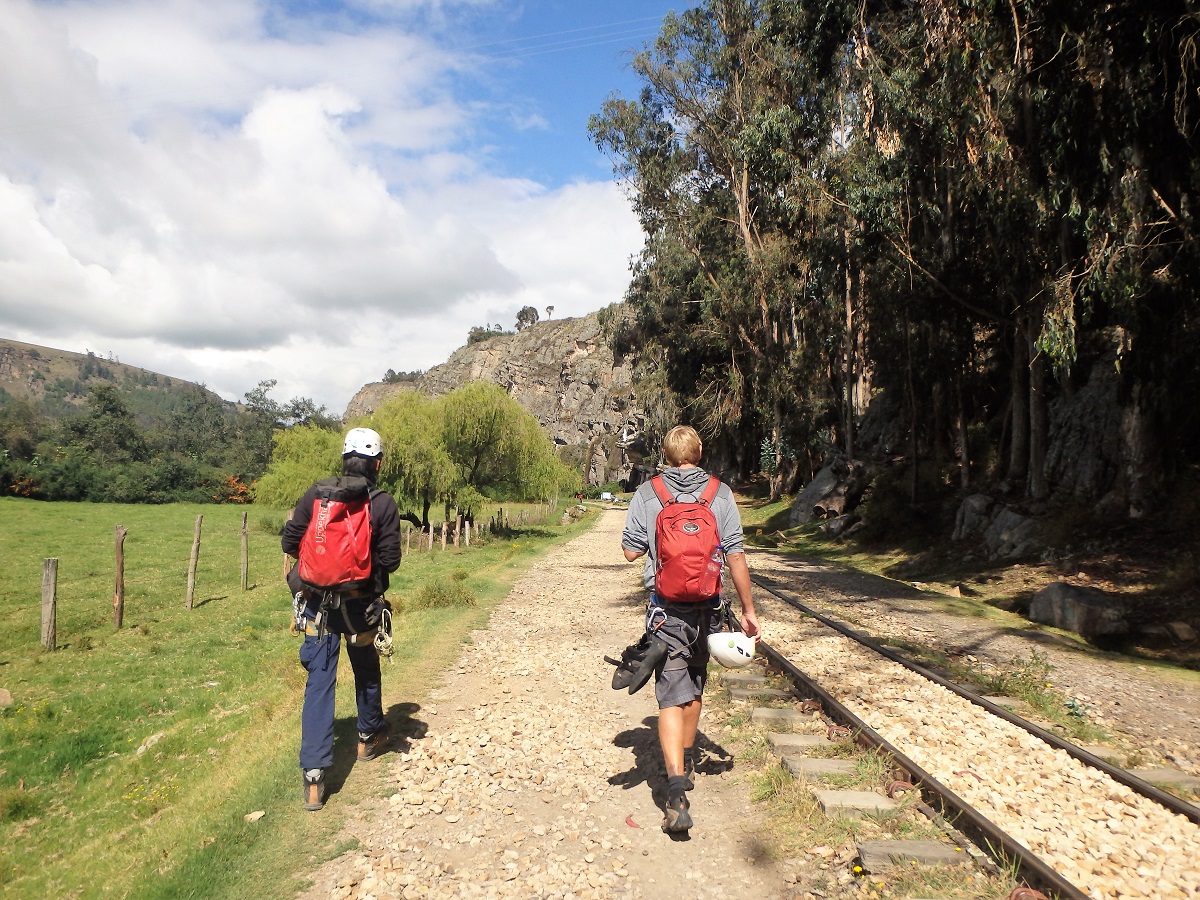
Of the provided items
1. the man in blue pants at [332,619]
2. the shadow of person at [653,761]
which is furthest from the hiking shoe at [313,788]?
the shadow of person at [653,761]

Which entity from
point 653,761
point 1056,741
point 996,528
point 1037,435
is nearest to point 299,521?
point 653,761

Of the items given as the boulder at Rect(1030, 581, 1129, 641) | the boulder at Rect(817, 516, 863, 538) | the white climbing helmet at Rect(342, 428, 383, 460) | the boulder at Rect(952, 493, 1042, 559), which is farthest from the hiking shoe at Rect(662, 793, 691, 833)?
the boulder at Rect(817, 516, 863, 538)

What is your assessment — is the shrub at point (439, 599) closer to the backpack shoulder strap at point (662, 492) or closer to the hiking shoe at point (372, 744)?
the hiking shoe at point (372, 744)

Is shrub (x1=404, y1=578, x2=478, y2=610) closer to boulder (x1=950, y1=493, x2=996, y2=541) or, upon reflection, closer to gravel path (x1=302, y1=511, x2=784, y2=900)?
gravel path (x1=302, y1=511, x2=784, y2=900)

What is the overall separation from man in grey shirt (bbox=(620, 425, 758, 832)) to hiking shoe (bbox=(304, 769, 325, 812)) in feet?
6.97

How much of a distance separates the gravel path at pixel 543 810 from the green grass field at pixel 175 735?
338 millimetres

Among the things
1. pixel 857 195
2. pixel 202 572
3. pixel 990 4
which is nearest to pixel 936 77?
pixel 857 195

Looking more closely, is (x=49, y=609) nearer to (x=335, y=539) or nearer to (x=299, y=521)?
(x=299, y=521)

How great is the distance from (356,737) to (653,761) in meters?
2.30

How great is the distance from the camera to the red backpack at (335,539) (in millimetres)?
4711

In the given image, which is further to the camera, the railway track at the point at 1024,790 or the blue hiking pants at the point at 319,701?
the blue hiking pants at the point at 319,701

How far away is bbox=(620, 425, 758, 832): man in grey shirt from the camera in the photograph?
428 cm

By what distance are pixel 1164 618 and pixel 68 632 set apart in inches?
724

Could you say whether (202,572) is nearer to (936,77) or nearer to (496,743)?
(496,743)
